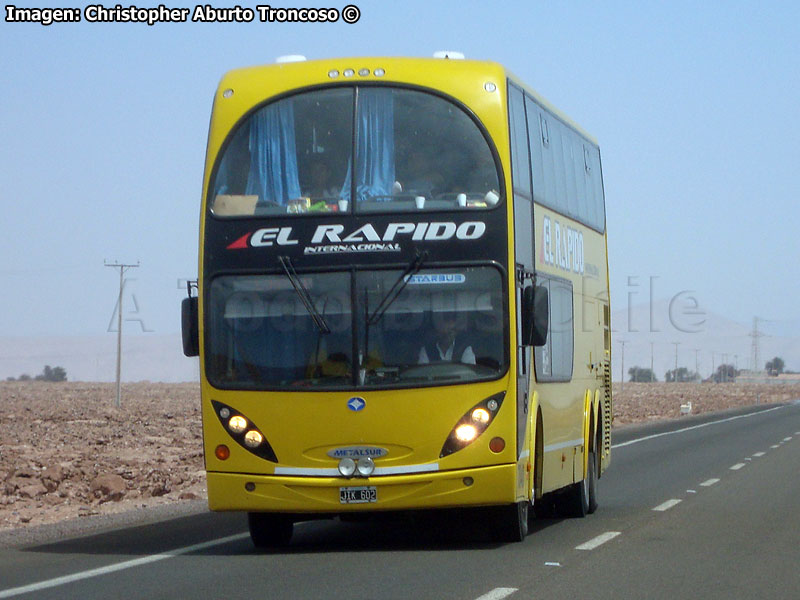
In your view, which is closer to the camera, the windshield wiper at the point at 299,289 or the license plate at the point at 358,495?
the license plate at the point at 358,495

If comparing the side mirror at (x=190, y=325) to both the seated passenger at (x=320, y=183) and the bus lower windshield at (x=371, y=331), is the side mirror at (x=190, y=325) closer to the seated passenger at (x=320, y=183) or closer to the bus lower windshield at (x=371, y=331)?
the bus lower windshield at (x=371, y=331)

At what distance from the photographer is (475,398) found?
1166 centimetres

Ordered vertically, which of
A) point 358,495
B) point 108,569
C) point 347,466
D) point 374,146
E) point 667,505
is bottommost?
point 667,505

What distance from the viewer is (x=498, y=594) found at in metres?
9.35

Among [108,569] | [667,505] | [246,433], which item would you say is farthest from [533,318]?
[667,505]

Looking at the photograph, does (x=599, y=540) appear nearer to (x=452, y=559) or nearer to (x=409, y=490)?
(x=452, y=559)

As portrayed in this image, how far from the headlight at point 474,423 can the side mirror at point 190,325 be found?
220 cm

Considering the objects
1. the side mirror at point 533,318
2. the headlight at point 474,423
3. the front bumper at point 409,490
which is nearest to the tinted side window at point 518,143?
the side mirror at point 533,318

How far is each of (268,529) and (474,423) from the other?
225cm

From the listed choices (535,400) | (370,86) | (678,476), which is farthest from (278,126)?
(678,476)

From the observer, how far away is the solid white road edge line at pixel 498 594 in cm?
920

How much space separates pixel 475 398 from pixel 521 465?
0.78m

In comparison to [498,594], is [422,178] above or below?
above

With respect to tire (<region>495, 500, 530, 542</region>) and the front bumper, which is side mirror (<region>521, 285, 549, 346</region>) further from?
tire (<region>495, 500, 530, 542</region>)
